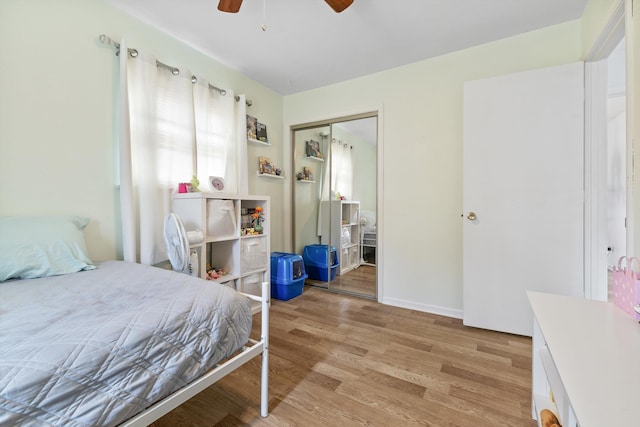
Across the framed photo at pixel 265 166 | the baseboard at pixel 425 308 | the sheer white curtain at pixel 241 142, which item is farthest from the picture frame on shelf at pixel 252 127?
the baseboard at pixel 425 308

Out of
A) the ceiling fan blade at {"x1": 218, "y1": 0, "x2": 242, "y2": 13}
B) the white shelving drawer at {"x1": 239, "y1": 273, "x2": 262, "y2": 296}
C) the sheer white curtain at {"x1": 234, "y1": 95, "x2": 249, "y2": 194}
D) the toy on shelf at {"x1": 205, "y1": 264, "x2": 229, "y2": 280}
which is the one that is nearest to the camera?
the ceiling fan blade at {"x1": 218, "y1": 0, "x2": 242, "y2": 13}

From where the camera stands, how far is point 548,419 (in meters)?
0.99

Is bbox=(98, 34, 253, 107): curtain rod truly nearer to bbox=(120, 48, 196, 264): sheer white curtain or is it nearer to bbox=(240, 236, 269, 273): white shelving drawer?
bbox=(120, 48, 196, 264): sheer white curtain

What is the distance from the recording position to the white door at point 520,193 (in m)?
1.96

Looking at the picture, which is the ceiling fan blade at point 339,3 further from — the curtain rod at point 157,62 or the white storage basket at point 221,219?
the white storage basket at point 221,219

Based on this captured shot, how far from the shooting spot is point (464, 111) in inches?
89.1

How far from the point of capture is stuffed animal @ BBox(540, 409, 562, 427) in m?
0.97

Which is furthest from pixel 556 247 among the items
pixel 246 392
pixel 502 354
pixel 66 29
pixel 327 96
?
pixel 66 29

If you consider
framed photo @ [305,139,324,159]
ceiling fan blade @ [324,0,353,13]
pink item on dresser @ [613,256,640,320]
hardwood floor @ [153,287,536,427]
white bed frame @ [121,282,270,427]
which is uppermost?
ceiling fan blade @ [324,0,353,13]

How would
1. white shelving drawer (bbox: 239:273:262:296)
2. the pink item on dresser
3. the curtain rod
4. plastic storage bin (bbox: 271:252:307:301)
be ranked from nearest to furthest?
the pink item on dresser < the curtain rod < white shelving drawer (bbox: 239:273:262:296) < plastic storage bin (bbox: 271:252:307:301)

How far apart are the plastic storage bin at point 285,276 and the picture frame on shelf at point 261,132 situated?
1.35 m

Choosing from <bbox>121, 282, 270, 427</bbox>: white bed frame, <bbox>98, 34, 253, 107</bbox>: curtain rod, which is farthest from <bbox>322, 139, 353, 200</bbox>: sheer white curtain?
<bbox>121, 282, 270, 427</bbox>: white bed frame

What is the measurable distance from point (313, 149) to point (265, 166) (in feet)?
2.23

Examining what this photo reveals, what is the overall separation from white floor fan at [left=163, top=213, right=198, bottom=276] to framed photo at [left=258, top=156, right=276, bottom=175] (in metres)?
1.50
